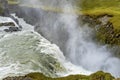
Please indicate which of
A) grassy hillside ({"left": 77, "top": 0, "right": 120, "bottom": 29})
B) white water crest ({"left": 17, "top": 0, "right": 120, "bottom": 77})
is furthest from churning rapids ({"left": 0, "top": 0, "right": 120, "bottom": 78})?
grassy hillside ({"left": 77, "top": 0, "right": 120, "bottom": 29})

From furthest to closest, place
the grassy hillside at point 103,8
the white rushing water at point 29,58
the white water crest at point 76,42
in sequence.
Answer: the grassy hillside at point 103,8 < the white water crest at point 76,42 < the white rushing water at point 29,58

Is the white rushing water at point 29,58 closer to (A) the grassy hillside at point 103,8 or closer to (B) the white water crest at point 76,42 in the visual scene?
(B) the white water crest at point 76,42

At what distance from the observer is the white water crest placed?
52.3 m

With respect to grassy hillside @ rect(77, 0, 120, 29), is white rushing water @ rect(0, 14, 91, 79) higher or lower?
lower

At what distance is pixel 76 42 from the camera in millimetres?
63219

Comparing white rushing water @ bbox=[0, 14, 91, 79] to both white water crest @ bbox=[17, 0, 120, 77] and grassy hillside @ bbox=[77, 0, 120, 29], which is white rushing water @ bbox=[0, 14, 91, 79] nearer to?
white water crest @ bbox=[17, 0, 120, 77]

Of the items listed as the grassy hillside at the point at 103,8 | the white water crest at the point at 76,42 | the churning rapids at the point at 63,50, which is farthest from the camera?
the grassy hillside at the point at 103,8

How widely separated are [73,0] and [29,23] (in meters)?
24.0

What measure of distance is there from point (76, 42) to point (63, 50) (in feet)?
12.3

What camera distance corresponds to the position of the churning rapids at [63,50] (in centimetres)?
4606

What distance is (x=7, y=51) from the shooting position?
5144 centimetres

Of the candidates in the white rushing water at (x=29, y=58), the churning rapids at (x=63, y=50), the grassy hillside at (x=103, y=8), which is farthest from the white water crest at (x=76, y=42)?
the grassy hillside at (x=103, y=8)

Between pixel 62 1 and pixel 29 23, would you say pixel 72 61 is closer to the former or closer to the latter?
pixel 29 23

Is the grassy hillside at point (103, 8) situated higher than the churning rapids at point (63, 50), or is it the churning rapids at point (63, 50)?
the grassy hillside at point (103, 8)
